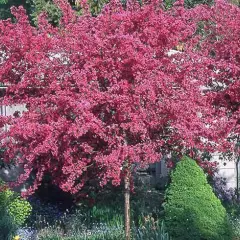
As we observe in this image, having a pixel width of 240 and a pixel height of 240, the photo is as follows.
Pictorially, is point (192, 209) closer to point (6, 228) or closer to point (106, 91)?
point (106, 91)

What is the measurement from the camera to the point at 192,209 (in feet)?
23.6

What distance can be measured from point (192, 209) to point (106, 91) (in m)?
1.74

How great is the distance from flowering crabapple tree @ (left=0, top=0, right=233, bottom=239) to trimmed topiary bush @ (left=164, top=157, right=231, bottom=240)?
0.39 metres

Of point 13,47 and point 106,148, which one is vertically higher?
point 13,47

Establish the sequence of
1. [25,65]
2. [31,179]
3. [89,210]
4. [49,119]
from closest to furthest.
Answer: [49,119] < [25,65] < [89,210] < [31,179]

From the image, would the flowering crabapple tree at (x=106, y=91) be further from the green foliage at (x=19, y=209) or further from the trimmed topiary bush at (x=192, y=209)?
the green foliage at (x=19, y=209)

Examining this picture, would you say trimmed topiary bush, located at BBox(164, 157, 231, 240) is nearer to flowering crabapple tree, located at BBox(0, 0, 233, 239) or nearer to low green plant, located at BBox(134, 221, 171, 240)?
low green plant, located at BBox(134, 221, 171, 240)

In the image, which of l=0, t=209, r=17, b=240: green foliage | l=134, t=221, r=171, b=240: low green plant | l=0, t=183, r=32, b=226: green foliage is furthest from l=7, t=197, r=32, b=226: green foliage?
l=134, t=221, r=171, b=240: low green plant

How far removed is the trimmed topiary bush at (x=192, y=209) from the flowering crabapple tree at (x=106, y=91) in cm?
39

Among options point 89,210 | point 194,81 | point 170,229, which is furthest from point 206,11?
point 89,210

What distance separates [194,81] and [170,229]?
70.9 inches

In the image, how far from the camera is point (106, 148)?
7340 mm

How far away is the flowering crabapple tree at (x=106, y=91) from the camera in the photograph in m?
6.72

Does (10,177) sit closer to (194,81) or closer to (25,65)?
(25,65)
